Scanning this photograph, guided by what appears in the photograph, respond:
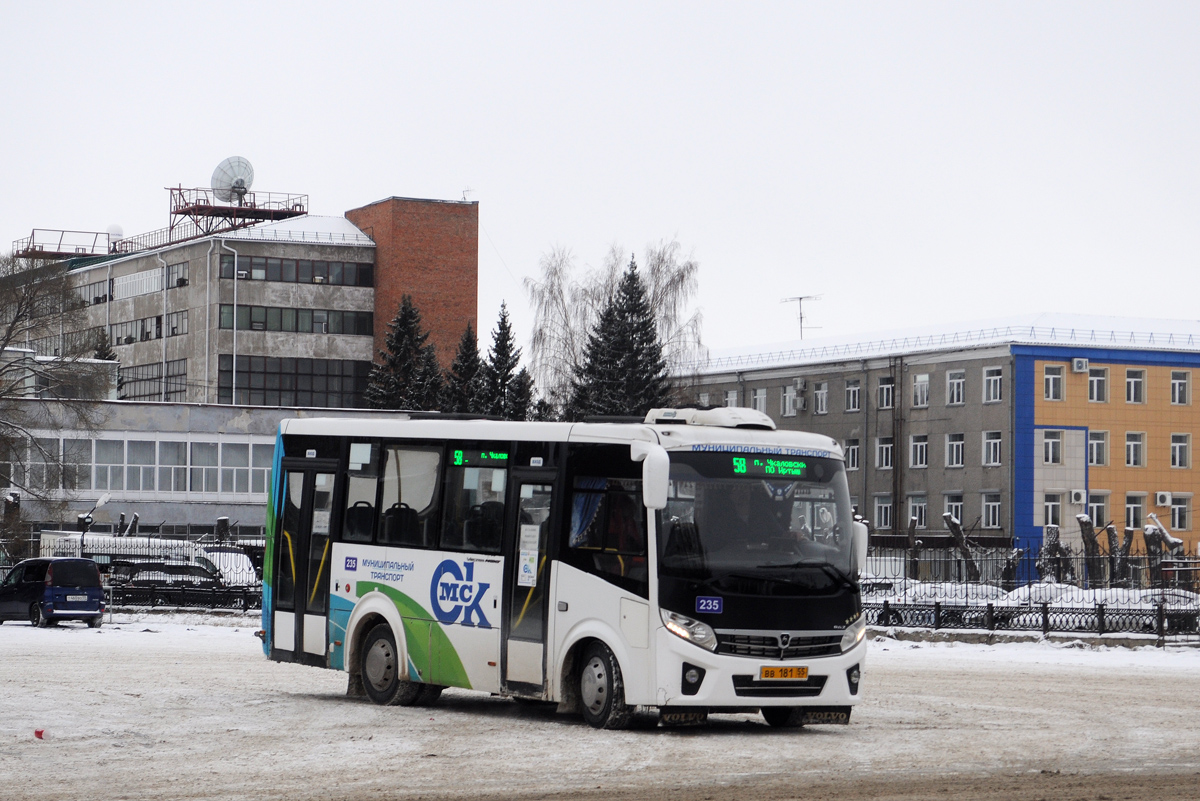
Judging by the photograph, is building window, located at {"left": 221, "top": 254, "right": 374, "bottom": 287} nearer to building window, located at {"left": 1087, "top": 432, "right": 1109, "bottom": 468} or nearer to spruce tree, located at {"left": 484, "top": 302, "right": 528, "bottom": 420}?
spruce tree, located at {"left": 484, "top": 302, "right": 528, "bottom": 420}

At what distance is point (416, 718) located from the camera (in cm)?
1670

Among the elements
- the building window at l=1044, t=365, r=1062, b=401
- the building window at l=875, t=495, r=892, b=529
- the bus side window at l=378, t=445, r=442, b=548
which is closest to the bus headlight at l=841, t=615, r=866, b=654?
the bus side window at l=378, t=445, r=442, b=548

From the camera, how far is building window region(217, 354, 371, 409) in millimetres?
89375

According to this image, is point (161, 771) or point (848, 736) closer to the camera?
point (161, 771)

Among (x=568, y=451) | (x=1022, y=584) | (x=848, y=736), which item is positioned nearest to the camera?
(x=848, y=736)

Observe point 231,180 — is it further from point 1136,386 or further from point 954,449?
point 1136,386

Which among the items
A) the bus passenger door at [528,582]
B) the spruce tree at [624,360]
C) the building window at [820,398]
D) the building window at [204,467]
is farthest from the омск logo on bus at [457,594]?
the building window at [820,398]

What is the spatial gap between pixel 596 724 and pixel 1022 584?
2301cm

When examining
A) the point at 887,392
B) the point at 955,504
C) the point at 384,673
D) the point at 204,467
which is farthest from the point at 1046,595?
the point at 204,467

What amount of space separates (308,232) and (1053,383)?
4051cm

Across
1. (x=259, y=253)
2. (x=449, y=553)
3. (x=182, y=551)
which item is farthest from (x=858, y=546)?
(x=259, y=253)

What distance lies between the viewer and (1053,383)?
72.2 meters

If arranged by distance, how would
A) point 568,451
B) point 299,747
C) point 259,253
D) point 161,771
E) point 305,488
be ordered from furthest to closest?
1. point 259,253
2. point 305,488
3. point 568,451
4. point 299,747
5. point 161,771

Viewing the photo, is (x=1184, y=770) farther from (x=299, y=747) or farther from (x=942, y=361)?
(x=942, y=361)
